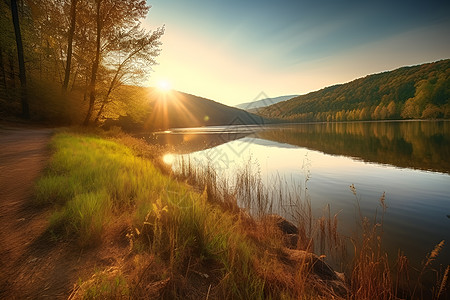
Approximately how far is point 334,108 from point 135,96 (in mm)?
167297

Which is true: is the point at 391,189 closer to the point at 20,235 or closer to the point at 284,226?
the point at 284,226

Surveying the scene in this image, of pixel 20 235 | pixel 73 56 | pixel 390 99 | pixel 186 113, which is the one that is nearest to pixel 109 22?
pixel 73 56

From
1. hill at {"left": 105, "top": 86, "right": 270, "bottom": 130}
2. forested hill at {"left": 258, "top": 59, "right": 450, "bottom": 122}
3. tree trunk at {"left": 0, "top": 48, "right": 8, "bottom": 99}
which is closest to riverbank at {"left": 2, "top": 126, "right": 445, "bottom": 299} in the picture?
tree trunk at {"left": 0, "top": 48, "right": 8, "bottom": 99}

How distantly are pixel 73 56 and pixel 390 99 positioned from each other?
155606mm

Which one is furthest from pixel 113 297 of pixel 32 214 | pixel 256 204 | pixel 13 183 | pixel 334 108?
pixel 334 108

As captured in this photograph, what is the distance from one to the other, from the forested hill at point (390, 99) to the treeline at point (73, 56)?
9523cm

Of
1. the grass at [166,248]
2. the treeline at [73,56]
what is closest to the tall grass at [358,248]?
the grass at [166,248]

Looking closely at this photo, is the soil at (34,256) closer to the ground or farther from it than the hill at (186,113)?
closer to the ground

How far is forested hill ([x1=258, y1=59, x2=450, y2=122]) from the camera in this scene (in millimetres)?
77688

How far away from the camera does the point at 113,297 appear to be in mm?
1729

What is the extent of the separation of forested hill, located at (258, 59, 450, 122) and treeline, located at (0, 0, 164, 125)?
95234 mm

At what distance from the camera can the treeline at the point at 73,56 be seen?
17156 mm

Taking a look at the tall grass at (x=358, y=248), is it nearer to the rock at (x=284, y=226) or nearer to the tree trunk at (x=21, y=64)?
the rock at (x=284, y=226)

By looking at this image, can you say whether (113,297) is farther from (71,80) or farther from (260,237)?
(71,80)
